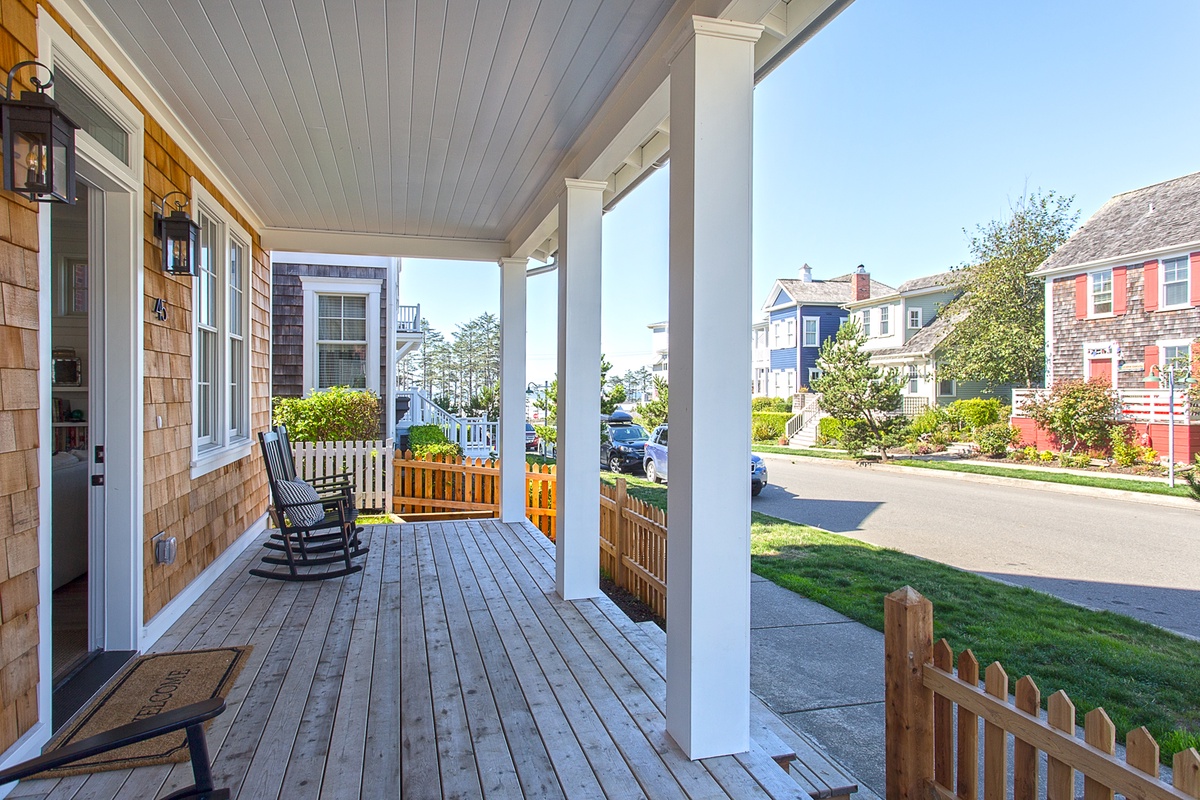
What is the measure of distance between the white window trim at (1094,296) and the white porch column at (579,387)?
1548 centimetres

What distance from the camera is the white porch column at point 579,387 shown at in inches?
159

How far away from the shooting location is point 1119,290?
14.5 metres

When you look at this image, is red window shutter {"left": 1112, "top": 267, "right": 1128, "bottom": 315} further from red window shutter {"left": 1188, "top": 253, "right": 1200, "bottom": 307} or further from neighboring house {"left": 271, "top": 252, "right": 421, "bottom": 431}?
neighboring house {"left": 271, "top": 252, "right": 421, "bottom": 431}

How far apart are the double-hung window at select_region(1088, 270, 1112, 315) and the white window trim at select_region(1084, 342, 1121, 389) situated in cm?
72

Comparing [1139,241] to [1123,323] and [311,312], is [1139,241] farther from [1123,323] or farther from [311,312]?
[311,312]

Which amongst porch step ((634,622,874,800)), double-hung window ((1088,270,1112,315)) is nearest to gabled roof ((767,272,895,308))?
double-hung window ((1088,270,1112,315))

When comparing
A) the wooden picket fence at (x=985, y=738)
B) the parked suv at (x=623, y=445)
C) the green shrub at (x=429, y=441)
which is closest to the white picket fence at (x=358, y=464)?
the green shrub at (x=429, y=441)

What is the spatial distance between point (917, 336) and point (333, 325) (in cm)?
1922

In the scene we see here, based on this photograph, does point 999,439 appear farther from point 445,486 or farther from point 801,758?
point 801,758

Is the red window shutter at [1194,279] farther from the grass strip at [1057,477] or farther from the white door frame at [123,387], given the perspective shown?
the white door frame at [123,387]

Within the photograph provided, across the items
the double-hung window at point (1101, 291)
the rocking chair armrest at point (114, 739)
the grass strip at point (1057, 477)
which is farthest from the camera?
the double-hung window at point (1101, 291)

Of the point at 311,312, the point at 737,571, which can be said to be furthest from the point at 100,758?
the point at 311,312

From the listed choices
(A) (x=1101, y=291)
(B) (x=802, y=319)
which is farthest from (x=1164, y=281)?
(B) (x=802, y=319)

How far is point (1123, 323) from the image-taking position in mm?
14625
